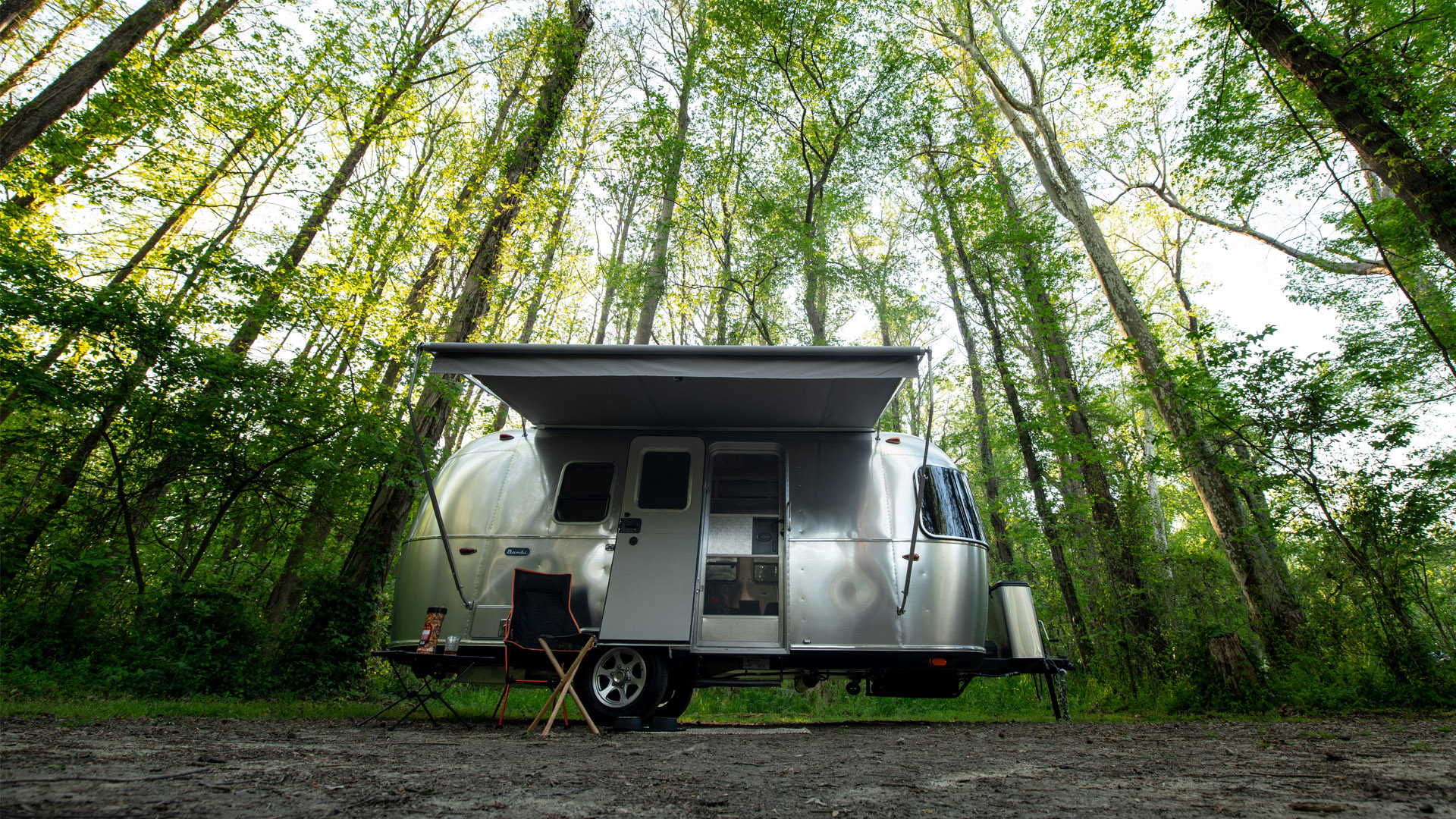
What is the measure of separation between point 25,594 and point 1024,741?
9.84 metres

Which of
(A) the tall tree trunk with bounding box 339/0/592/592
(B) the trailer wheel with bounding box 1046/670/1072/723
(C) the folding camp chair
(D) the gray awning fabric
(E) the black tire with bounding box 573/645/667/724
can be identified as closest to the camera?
(D) the gray awning fabric

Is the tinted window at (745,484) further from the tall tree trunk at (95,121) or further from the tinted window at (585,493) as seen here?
the tall tree trunk at (95,121)

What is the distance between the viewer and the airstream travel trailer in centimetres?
506

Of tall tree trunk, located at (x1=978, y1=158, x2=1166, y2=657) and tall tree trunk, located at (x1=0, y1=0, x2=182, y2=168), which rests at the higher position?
tall tree trunk, located at (x1=0, y1=0, x2=182, y2=168)

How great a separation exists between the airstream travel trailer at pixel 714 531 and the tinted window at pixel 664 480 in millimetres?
14

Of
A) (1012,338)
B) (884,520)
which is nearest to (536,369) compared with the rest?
(884,520)

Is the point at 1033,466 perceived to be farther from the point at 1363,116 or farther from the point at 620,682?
the point at 620,682

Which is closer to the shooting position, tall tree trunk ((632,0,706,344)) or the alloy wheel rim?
the alloy wheel rim

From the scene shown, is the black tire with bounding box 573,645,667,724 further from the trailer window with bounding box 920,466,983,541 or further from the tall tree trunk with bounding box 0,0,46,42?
the tall tree trunk with bounding box 0,0,46,42

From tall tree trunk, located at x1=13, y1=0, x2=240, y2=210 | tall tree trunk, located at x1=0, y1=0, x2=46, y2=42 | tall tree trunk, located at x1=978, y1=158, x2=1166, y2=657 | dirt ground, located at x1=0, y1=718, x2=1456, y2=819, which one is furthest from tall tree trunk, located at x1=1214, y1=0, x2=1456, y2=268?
tall tree trunk, located at x1=0, y1=0, x2=46, y2=42

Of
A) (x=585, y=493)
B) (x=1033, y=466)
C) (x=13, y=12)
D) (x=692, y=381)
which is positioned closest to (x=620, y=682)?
(x=585, y=493)

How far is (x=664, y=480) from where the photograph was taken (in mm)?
5742

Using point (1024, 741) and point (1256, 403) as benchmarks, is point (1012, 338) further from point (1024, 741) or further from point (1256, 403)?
point (1024, 741)

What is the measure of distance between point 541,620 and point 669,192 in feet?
33.2
